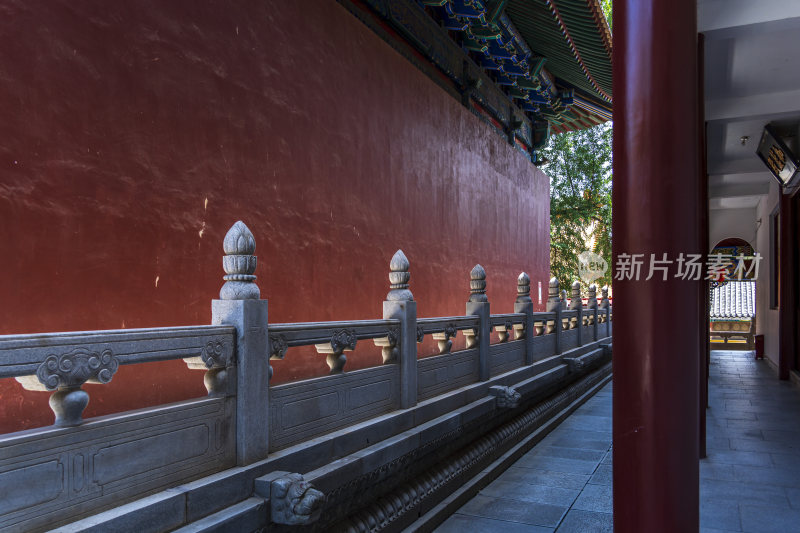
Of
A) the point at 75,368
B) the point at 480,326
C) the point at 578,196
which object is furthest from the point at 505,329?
the point at 578,196

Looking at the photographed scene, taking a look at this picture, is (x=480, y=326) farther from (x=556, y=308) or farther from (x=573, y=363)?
(x=573, y=363)

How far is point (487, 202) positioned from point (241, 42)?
19.2 ft

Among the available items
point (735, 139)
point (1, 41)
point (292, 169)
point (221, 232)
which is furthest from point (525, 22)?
point (1, 41)

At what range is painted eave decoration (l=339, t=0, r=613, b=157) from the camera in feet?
23.6

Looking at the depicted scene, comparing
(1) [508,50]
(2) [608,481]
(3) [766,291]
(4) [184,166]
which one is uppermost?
(1) [508,50]

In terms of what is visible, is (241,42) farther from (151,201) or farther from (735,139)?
(735,139)

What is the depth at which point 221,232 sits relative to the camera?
13.9 ft

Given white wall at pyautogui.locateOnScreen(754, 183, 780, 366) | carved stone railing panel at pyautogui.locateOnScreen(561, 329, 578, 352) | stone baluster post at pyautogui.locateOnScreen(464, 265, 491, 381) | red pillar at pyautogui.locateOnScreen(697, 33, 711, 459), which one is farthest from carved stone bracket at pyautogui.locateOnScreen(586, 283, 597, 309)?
stone baluster post at pyautogui.locateOnScreen(464, 265, 491, 381)

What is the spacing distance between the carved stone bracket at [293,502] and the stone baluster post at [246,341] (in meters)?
0.20

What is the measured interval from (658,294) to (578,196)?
653 inches

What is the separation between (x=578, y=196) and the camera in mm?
18172

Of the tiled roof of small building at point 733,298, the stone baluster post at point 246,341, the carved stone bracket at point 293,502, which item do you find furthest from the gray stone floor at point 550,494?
the tiled roof of small building at point 733,298

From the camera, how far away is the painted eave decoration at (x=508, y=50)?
23.6ft

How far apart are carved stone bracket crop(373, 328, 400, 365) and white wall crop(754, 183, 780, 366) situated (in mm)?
10691
